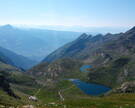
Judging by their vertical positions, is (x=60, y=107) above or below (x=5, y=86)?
above

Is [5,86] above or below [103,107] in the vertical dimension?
below

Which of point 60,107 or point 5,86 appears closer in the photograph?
point 60,107

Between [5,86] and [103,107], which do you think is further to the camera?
[5,86]

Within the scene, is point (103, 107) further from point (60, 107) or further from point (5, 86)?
point (5, 86)

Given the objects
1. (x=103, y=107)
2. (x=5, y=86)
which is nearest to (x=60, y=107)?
(x=103, y=107)
